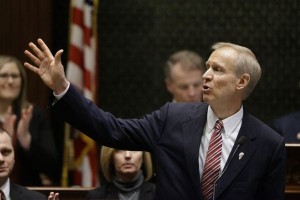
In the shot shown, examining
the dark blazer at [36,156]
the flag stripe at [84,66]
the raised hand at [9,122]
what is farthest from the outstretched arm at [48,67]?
the flag stripe at [84,66]

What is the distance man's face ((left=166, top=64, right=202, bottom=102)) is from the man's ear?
180 cm

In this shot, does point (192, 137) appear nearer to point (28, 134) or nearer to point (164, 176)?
point (164, 176)

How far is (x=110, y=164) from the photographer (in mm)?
4953

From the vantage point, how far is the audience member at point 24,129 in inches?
215

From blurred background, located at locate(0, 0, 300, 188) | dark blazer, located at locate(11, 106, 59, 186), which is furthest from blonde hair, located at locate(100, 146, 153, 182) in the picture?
blurred background, located at locate(0, 0, 300, 188)

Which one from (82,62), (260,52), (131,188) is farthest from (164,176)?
(260,52)

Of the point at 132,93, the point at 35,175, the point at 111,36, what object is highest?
the point at 111,36

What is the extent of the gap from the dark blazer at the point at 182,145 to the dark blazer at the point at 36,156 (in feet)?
5.79

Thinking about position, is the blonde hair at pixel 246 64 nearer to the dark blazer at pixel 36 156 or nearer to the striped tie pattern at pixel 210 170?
the striped tie pattern at pixel 210 170

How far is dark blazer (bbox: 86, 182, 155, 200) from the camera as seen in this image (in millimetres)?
4805

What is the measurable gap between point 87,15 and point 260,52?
131cm

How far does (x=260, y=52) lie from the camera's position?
675cm

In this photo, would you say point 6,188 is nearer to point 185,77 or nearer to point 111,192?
point 111,192

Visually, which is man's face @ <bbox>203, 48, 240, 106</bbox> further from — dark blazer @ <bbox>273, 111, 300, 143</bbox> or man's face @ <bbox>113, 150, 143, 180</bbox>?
dark blazer @ <bbox>273, 111, 300, 143</bbox>
